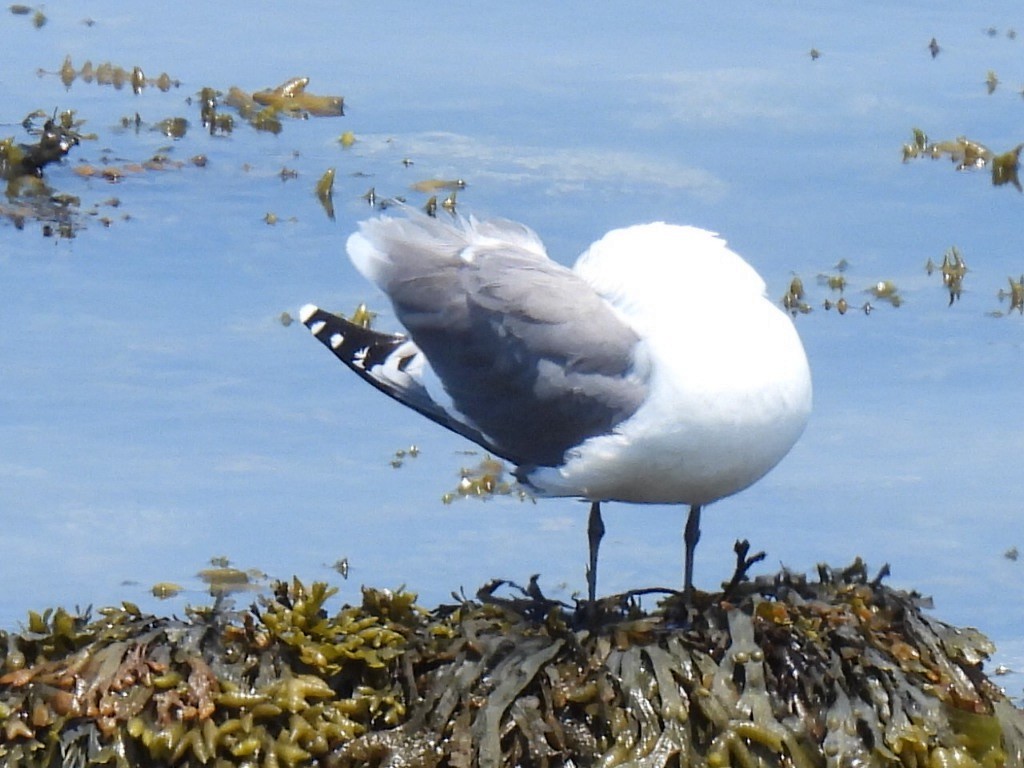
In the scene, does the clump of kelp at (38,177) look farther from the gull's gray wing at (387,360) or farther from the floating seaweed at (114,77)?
the gull's gray wing at (387,360)

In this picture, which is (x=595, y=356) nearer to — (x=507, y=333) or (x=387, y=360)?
(x=507, y=333)

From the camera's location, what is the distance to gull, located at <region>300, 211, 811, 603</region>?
4.58 metres

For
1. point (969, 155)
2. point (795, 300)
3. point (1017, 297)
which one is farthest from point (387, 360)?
point (969, 155)

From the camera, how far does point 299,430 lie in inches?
264

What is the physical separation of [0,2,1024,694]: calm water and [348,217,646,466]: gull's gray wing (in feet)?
2.91

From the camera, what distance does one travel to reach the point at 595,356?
15.7 feet

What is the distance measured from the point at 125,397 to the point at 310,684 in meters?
2.71

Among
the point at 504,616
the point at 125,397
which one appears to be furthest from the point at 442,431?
the point at 504,616

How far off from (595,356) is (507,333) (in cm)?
29

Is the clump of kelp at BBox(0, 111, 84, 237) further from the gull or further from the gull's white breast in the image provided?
the gull's white breast

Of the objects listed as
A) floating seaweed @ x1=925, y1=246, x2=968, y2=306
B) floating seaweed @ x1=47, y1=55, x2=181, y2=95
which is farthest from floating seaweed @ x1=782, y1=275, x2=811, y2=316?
floating seaweed @ x1=47, y1=55, x2=181, y2=95

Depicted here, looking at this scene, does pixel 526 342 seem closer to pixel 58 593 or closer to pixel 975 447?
pixel 58 593

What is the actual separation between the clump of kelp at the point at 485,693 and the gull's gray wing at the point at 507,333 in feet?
1.68

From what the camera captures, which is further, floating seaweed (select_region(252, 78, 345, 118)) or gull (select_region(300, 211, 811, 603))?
floating seaweed (select_region(252, 78, 345, 118))
